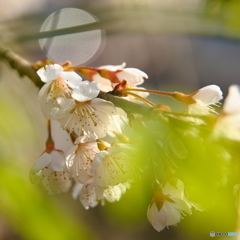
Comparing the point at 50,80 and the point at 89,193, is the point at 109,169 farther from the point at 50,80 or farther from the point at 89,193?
the point at 50,80

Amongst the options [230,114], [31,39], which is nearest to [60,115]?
[230,114]

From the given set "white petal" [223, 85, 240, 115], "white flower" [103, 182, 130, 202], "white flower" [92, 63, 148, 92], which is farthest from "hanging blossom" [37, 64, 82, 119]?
"white petal" [223, 85, 240, 115]

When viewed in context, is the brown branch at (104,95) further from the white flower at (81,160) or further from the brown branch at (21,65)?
the white flower at (81,160)

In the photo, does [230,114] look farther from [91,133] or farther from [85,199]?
[85,199]

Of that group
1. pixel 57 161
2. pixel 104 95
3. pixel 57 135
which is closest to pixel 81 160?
pixel 57 161

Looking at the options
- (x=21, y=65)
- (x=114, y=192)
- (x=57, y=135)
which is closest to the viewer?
(x=114, y=192)

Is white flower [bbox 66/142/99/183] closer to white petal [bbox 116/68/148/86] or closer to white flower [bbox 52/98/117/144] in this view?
white flower [bbox 52/98/117/144]
